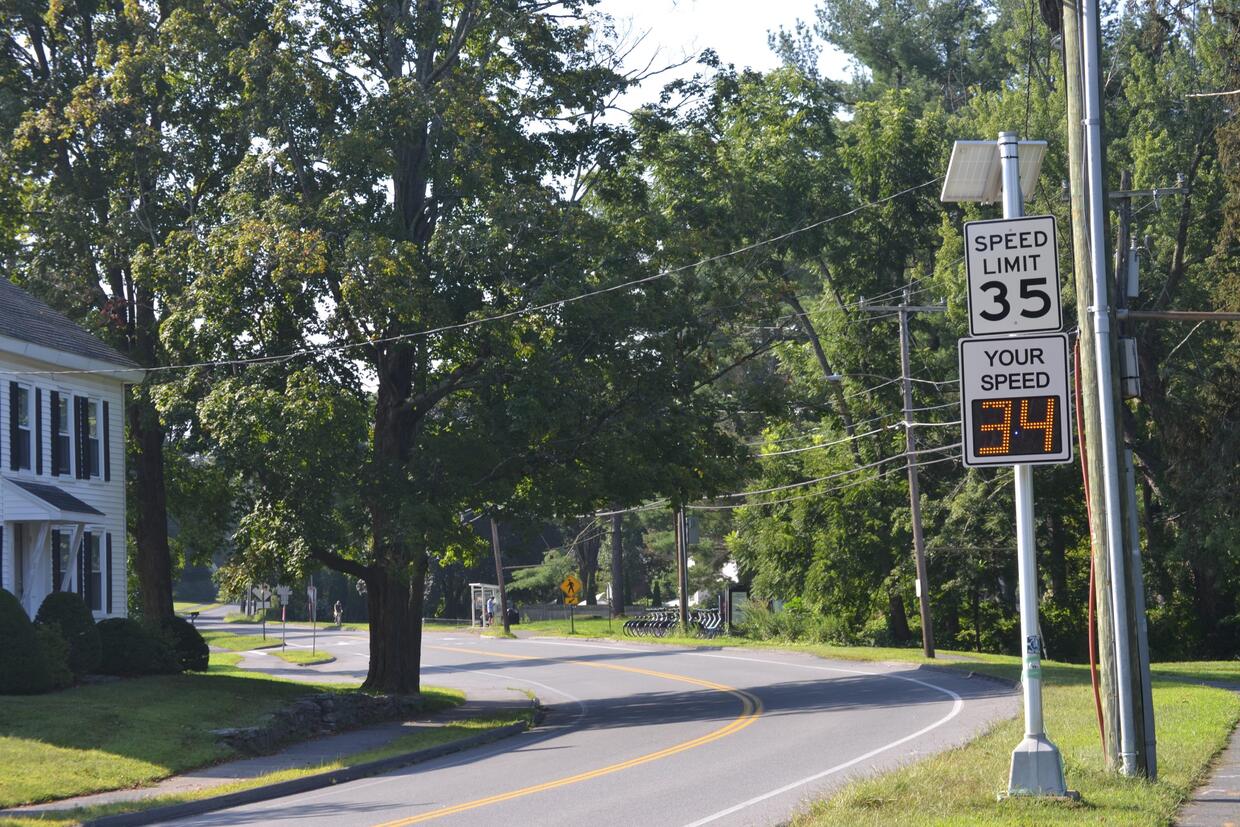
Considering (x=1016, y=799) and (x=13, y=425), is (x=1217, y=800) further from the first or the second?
(x=13, y=425)

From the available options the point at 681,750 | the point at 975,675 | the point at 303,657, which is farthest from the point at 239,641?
the point at 681,750

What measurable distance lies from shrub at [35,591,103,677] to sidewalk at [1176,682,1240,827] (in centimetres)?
1965

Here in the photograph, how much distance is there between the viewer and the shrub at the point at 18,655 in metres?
22.0

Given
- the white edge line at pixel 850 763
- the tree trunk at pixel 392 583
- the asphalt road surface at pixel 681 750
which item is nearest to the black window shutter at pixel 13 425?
the tree trunk at pixel 392 583

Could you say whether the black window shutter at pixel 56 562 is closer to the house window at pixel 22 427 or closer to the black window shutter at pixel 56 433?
the black window shutter at pixel 56 433

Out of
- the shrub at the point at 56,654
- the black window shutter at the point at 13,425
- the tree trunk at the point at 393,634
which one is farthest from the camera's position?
the tree trunk at the point at 393,634

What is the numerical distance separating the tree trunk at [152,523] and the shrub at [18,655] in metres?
11.3

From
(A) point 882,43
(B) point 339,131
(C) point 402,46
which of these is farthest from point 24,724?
(A) point 882,43

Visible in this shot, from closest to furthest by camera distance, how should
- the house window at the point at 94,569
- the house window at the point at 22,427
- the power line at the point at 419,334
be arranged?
1. the power line at the point at 419,334
2. the house window at the point at 22,427
3. the house window at the point at 94,569

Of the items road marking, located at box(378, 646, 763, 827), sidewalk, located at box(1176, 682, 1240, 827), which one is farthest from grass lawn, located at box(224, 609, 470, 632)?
sidewalk, located at box(1176, 682, 1240, 827)

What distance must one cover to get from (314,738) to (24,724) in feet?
16.1

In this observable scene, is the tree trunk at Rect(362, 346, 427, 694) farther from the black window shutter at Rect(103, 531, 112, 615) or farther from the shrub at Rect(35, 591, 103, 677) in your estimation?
the black window shutter at Rect(103, 531, 112, 615)

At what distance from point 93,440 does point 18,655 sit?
9401 millimetres

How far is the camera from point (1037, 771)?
34.8 feet
